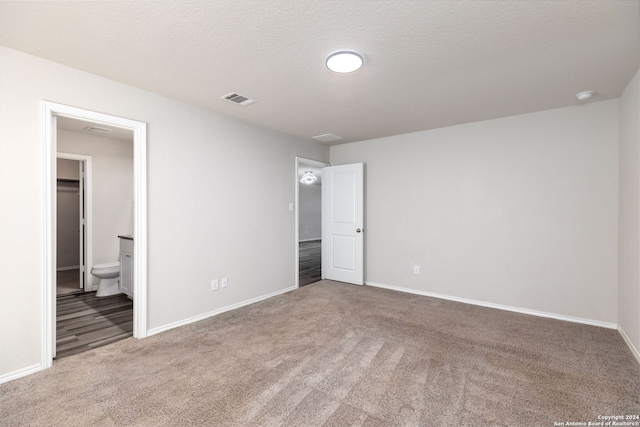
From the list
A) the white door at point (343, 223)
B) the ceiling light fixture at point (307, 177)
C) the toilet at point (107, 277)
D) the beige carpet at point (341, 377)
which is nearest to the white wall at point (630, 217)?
the beige carpet at point (341, 377)

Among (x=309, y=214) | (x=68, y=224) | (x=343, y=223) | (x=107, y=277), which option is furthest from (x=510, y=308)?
(x=309, y=214)

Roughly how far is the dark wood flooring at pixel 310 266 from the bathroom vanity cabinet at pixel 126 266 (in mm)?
2437

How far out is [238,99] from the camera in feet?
10.0

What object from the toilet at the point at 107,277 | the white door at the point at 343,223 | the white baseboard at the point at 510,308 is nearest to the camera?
the white baseboard at the point at 510,308

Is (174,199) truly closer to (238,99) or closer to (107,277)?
(238,99)

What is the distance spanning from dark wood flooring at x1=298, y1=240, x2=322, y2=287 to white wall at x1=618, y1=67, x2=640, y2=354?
381 cm

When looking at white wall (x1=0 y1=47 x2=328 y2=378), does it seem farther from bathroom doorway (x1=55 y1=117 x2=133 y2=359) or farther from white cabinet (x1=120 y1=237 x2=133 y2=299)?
white cabinet (x1=120 y1=237 x2=133 y2=299)

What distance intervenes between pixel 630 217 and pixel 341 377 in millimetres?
2916

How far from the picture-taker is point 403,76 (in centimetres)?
249

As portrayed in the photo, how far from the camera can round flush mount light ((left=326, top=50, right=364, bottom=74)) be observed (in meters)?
2.12

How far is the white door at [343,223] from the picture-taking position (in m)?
4.81

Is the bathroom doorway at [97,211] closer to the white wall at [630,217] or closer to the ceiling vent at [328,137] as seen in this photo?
the ceiling vent at [328,137]

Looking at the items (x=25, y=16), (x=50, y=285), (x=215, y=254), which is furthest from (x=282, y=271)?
(x=25, y=16)

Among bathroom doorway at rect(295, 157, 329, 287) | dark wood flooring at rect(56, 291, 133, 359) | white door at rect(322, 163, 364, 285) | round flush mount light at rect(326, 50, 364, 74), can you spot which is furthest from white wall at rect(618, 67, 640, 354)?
bathroom doorway at rect(295, 157, 329, 287)
